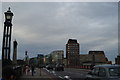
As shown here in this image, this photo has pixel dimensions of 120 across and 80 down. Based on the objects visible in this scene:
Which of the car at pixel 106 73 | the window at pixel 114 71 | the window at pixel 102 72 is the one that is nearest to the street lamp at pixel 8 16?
the car at pixel 106 73

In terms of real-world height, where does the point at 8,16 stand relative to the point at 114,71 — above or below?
above

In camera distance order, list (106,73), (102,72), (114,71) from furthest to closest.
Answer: (102,72), (114,71), (106,73)

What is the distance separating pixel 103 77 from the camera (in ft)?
37.6

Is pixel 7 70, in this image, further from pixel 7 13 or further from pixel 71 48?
pixel 71 48

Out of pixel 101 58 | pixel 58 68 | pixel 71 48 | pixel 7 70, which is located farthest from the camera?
pixel 71 48

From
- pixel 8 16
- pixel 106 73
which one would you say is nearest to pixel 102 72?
pixel 106 73

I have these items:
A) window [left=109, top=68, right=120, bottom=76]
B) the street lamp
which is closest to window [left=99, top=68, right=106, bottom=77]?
window [left=109, top=68, right=120, bottom=76]

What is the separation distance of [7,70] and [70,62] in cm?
12611

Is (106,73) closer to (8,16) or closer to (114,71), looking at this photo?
(114,71)

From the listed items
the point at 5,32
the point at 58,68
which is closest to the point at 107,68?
the point at 5,32

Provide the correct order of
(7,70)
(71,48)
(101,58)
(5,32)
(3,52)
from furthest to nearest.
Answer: (71,48) < (101,58) < (5,32) < (3,52) < (7,70)

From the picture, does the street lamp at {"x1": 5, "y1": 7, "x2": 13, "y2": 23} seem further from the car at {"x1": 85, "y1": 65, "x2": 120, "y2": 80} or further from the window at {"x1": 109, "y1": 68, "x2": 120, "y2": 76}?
the window at {"x1": 109, "y1": 68, "x2": 120, "y2": 76}

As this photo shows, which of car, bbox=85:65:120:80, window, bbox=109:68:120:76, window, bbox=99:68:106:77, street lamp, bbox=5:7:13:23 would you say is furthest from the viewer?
street lamp, bbox=5:7:13:23

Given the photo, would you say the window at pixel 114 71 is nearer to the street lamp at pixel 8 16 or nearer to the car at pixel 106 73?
the car at pixel 106 73
